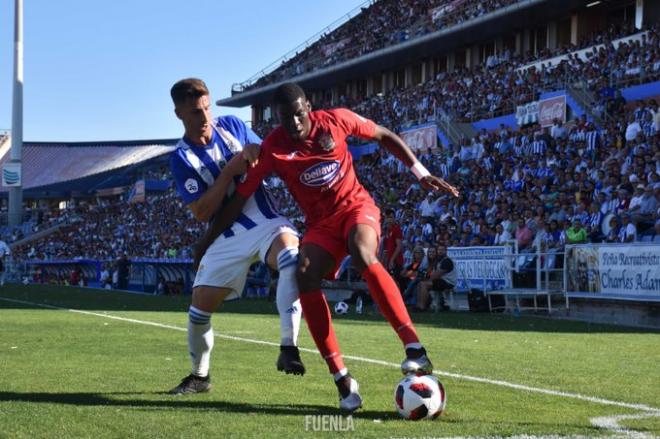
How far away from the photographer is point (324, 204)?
584 cm

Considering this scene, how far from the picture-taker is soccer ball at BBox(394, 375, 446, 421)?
Result: 5031 millimetres

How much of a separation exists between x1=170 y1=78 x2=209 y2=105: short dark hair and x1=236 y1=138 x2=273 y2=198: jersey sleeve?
66 centimetres

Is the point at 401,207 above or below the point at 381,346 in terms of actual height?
above

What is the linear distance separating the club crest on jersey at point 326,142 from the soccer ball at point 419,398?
4.95 feet

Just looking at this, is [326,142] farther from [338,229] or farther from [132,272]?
[132,272]

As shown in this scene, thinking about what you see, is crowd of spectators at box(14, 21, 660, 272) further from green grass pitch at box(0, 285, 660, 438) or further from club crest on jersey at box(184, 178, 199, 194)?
club crest on jersey at box(184, 178, 199, 194)

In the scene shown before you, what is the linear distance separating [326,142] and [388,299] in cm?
105

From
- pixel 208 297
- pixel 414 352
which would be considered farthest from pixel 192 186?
pixel 414 352

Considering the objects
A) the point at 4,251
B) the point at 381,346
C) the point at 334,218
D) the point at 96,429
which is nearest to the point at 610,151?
the point at 381,346

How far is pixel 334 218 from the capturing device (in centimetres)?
577

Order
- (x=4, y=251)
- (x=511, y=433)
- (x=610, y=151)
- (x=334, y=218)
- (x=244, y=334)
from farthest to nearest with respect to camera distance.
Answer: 1. (x=4, y=251)
2. (x=610, y=151)
3. (x=244, y=334)
4. (x=334, y=218)
5. (x=511, y=433)

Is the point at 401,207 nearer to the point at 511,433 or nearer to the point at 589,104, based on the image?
the point at 589,104

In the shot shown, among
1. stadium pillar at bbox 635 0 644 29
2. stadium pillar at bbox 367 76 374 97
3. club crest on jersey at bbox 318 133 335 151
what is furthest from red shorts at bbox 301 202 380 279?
stadium pillar at bbox 367 76 374 97

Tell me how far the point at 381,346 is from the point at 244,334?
227 centimetres
